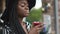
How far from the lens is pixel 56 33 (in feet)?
11.5

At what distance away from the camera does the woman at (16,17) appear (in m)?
1.74

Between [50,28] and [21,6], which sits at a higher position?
[21,6]

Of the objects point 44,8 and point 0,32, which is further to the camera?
point 44,8

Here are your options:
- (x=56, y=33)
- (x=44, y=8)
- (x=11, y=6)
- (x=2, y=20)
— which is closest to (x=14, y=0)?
(x=11, y=6)

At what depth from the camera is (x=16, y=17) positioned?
1771mm

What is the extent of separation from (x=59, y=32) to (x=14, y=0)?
1823 millimetres

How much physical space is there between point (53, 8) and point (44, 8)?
0.18 meters

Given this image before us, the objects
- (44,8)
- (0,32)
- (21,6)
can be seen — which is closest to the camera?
(0,32)

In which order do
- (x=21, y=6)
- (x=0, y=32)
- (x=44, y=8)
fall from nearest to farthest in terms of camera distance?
(x=0, y=32) < (x=21, y=6) < (x=44, y=8)

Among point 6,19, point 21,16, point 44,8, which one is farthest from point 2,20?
point 44,8

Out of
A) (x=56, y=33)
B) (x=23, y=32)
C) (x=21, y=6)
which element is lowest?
(x=56, y=33)

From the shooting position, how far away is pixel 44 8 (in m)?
3.35

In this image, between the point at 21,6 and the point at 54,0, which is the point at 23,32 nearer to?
the point at 21,6

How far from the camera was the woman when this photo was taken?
174 cm
